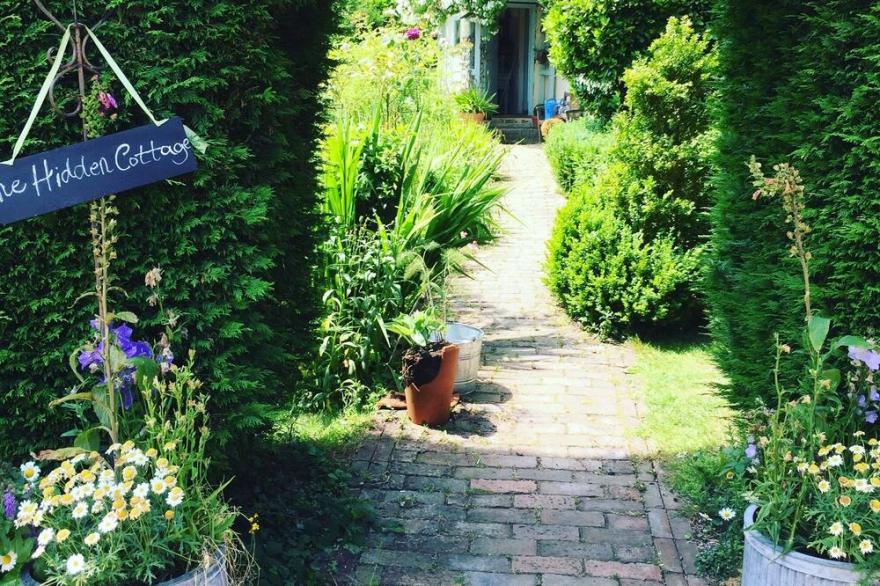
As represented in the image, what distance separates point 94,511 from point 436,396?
2.74 meters

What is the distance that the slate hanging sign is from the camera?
7.70 ft

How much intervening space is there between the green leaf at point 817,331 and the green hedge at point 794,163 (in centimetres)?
20

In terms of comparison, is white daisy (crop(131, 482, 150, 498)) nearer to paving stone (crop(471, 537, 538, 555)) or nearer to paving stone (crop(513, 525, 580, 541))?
paving stone (crop(471, 537, 538, 555))

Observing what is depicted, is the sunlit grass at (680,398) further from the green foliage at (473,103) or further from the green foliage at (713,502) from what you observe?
the green foliage at (473,103)

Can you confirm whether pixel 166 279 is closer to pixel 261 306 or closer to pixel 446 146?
pixel 261 306

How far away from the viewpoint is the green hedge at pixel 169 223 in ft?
8.14

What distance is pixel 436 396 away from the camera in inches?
184

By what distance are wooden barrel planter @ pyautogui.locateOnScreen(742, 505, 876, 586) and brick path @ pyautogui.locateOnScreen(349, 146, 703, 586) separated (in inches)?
26.0

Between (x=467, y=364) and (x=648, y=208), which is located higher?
(x=648, y=208)

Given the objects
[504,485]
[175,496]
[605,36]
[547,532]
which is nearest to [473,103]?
[605,36]

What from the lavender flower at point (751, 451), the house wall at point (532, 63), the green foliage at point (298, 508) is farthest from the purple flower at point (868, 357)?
the house wall at point (532, 63)

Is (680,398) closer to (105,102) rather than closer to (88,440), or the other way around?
(88,440)

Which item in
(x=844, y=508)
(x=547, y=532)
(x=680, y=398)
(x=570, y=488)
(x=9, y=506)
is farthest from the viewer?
(x=680, y=398)

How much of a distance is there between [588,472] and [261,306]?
78.7 inches
